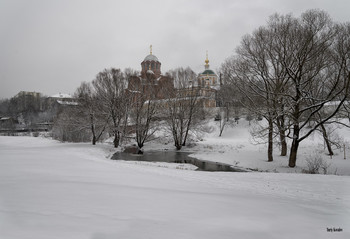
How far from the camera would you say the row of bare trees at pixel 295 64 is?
12039mm

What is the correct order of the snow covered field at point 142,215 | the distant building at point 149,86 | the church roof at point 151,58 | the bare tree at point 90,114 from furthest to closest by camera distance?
the church roof at point 151,58
the distant building at point 149,86
the bare tree at point 90,114
the snow covered field at point 142,215

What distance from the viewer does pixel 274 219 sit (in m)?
3.63

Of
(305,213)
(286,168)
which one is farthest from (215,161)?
(305,213)

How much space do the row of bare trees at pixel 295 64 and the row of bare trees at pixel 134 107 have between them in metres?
11.1

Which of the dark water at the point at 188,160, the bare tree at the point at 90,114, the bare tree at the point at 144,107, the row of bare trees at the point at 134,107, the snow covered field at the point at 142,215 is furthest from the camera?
the bare tree at the point at 144,107

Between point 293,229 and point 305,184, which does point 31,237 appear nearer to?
point 293,229

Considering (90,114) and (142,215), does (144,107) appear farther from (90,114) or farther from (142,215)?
(142,215)

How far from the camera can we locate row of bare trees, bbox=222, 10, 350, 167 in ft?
39.5

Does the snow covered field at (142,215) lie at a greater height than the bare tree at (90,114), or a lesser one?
lesser

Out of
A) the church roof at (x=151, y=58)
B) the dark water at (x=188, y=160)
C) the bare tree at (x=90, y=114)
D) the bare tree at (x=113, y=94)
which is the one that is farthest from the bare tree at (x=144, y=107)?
the church roof at (x=151, y=58)

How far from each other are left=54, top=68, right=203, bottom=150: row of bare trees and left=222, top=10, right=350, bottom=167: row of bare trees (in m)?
11.1

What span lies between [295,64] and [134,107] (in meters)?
17.4

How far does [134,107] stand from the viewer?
980 inches

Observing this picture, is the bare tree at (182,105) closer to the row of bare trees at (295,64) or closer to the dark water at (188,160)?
the dark water at (188,160)
